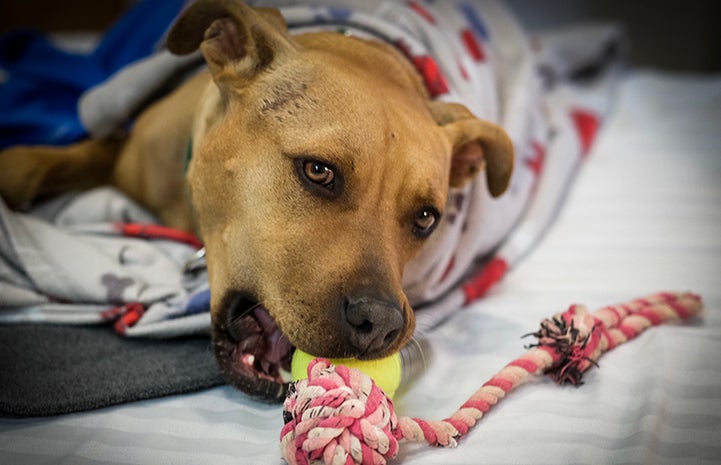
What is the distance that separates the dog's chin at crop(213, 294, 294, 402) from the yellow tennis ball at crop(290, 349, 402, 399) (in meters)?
0.09

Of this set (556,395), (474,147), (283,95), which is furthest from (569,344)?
(283,95)

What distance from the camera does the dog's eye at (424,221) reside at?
1787 mm

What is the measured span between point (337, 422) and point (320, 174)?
595 millimetres

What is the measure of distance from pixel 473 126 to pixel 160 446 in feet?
3.88

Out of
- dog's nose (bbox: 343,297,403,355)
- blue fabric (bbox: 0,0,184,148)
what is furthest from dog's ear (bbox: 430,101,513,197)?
blue fabric (bbox: 0,0,184,148)

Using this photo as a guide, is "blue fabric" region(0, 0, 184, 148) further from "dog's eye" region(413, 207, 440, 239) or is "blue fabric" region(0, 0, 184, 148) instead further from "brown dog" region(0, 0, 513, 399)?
"dog's eye" region(413, 207, 440, 239)

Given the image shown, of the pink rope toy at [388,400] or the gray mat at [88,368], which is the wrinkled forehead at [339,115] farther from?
the gray mat at [88,368]

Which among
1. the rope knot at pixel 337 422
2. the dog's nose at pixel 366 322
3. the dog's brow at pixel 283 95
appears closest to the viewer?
the rope knot at pixel 337 422

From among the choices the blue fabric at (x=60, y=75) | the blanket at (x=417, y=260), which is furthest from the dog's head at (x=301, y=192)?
the blue fabric at (x=60, y=75)

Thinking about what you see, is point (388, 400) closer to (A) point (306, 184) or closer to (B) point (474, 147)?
(A) point (306, 184)

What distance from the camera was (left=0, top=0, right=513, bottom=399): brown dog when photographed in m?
1.52

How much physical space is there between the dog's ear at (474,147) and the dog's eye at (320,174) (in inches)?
19.3

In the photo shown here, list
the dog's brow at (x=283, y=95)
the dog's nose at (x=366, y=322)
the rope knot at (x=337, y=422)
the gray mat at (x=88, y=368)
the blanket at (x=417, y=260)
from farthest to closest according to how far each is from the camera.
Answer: the blanket at (x=417, y=260)
the dog's brow at (x=283, y=95)
the gray mat at (x=88, y=368)
the dog's nose at (x=366, y=322)
the rope knot at (x=337, y=422)

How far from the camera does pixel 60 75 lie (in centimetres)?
311
